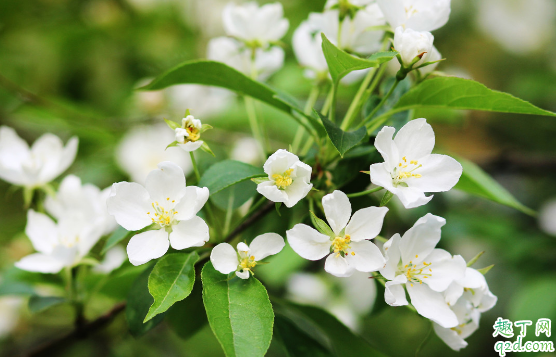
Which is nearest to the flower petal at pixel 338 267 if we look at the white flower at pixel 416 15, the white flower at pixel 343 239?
the white flower at pixel 343 239

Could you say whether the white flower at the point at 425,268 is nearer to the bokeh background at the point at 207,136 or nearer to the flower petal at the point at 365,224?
the flower petal at the point at 365,224

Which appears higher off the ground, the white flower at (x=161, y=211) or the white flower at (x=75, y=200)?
the white flower at (x=161, y=211)

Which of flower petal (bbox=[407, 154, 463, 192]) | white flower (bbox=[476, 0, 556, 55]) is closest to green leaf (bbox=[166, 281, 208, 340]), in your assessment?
flower petal (bbox=[407, 154, 463, 192])

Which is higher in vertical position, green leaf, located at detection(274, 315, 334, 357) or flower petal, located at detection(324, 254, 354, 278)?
flower petal, located at detection(324, 254, 354, 278)

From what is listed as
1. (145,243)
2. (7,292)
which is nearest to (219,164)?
(145,243)

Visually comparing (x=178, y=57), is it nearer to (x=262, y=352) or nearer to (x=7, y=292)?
(x=7, y=292)

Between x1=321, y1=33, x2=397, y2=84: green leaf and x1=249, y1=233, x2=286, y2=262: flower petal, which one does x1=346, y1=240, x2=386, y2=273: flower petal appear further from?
x1=321, y1=33, x2=397, y2=84: green leaf
